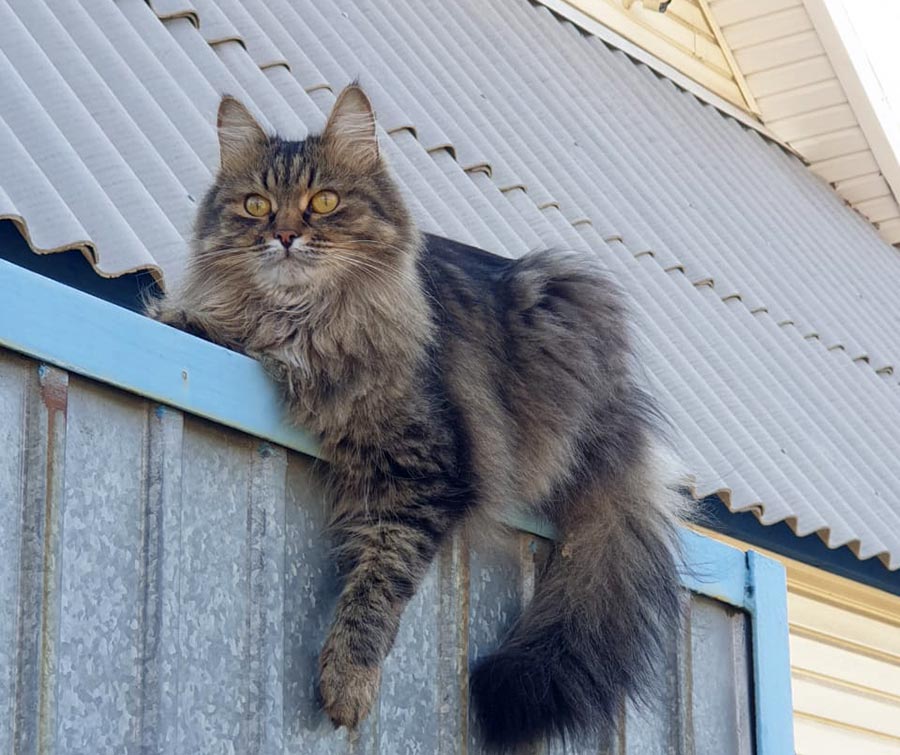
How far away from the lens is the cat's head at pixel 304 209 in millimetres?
2869

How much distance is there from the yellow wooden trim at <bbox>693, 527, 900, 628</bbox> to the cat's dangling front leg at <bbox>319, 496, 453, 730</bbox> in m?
3.31

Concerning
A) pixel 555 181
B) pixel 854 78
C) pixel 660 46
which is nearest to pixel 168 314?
pixel 555 181

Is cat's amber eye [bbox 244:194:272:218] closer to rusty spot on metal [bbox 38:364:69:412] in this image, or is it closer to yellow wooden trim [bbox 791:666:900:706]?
rusty spot on metal [bbox 38:364:69:412]

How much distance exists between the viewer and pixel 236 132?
320cm

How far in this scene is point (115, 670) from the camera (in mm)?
1875

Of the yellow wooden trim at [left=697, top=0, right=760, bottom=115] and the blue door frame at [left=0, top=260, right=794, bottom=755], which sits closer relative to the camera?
the blue door frame at [left=0, top=260, right=794, bottom=755]

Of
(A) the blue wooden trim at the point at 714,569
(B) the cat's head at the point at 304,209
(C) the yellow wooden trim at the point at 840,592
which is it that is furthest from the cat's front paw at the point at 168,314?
(C) the yellow wooden trim at the point at 840,592

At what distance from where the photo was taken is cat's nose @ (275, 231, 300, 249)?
285 centimetres

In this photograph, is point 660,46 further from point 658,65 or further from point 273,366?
point 273,366

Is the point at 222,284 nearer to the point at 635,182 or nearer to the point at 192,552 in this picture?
the point at 192,552

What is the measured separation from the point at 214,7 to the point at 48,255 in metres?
1.67

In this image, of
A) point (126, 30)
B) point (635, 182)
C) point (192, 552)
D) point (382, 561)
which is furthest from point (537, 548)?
point (635, 182)

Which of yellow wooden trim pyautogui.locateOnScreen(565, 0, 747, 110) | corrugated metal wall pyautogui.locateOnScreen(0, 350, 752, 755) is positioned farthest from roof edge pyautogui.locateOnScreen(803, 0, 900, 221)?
corrugated metal wall pyautogui.locateOnScreen(0, 350, 752, 755)

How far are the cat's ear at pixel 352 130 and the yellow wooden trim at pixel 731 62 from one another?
5.53 metres
